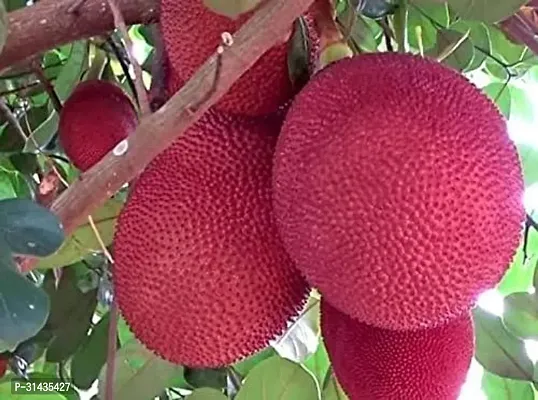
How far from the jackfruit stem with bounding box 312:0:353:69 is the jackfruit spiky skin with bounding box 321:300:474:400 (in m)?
0.17

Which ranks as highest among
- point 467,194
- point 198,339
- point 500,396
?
point 467,194

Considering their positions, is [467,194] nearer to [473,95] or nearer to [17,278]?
[473,95]

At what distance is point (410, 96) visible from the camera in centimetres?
66

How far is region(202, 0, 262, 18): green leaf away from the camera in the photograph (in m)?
0.64

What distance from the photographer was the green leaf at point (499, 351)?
1014mm

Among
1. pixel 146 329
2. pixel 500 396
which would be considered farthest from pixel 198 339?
pixel 500 396

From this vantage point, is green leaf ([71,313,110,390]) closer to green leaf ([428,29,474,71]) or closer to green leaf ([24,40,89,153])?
green leaf ([24,40,89,153])

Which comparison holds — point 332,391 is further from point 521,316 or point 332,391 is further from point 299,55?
point 299,55

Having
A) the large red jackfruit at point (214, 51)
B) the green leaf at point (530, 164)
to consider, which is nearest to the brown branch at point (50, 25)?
the large red jackfruit at point (214, 51)

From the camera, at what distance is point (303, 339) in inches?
43.0

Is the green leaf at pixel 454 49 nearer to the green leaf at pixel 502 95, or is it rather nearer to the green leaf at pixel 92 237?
the green leaf at pixel 502 95

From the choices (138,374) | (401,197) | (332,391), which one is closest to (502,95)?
(332,391)

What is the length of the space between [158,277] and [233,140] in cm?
10

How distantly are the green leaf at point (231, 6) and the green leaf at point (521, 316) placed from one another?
494 millimetres
